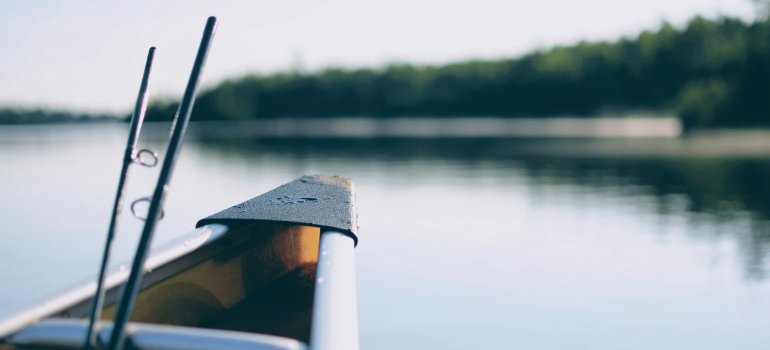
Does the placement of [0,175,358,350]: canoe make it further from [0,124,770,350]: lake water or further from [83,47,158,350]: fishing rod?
[0,124,770,350]: lake water

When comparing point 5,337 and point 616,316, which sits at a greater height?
point 616,316

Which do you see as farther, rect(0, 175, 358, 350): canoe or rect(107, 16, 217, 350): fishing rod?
rect(0, 175, 358, 350): canoe

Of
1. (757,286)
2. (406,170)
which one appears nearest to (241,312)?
(757,286)

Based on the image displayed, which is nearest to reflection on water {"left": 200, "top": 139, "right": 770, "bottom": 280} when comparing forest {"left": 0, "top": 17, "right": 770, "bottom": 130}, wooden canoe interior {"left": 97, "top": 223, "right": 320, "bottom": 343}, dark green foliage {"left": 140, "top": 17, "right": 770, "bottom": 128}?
wooden canoe interior {"left": 97, "top": 223, "right": 320, "bottom": 343}

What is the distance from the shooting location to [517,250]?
24.0ft

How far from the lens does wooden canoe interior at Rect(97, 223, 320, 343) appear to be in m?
2.91

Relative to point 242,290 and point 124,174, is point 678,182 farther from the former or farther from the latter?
point 124,174

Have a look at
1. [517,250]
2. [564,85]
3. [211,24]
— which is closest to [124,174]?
[211,24]

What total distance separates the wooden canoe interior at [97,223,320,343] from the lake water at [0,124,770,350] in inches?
29.0

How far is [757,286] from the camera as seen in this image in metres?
5.79

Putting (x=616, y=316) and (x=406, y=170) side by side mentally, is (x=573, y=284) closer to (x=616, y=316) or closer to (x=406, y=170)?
(x=616, y=316)

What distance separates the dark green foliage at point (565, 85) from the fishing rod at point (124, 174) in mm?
46259

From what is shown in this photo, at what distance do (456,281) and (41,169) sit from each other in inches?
664

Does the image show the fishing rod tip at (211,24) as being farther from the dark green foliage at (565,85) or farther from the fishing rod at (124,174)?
Answer: the dark green foliage at (565,85)
